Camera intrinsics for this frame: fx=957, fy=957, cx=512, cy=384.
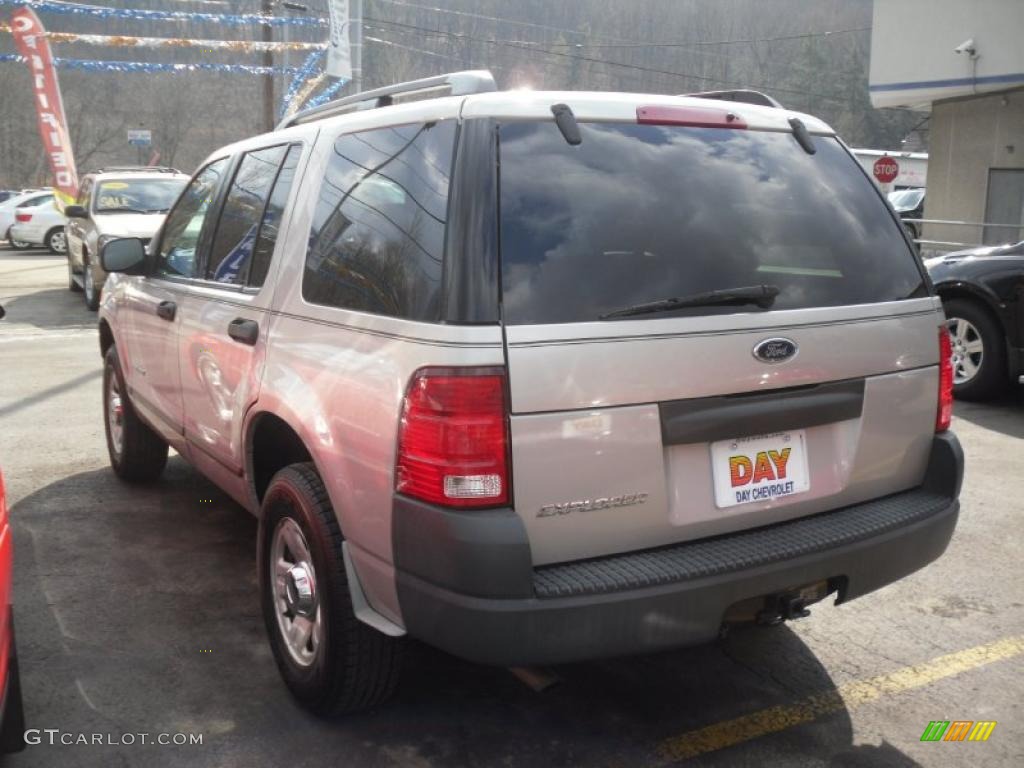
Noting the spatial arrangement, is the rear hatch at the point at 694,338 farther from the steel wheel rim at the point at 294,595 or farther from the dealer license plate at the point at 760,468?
the steel wheel rim at the point at 294,595

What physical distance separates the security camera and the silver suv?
60.2 feet

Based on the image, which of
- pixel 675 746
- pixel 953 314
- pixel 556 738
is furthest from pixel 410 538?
pixel 953 314

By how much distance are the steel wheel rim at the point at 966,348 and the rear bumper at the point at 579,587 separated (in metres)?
5.46

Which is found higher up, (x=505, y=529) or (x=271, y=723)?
(x=505, y=529)

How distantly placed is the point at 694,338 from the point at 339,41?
62.3 ft

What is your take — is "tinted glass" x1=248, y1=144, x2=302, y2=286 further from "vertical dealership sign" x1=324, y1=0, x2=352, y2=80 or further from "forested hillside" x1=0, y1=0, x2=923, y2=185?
"forested hillside" x1=0, y1=0, x2=923, y2=185

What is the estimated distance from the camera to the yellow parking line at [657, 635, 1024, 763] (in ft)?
9.41

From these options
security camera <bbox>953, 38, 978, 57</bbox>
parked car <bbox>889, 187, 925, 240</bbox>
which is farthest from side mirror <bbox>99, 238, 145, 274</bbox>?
parked car <bbox>889, 187, 925, 240</bbox>

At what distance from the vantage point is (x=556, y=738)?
9.50 ft

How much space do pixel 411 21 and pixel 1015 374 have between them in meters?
86.4

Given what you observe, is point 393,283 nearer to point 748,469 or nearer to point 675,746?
point 748,469

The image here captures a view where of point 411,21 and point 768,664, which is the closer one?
point 768,664

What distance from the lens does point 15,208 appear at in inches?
987

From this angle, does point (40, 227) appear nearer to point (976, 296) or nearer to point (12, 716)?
point (976, 296)
